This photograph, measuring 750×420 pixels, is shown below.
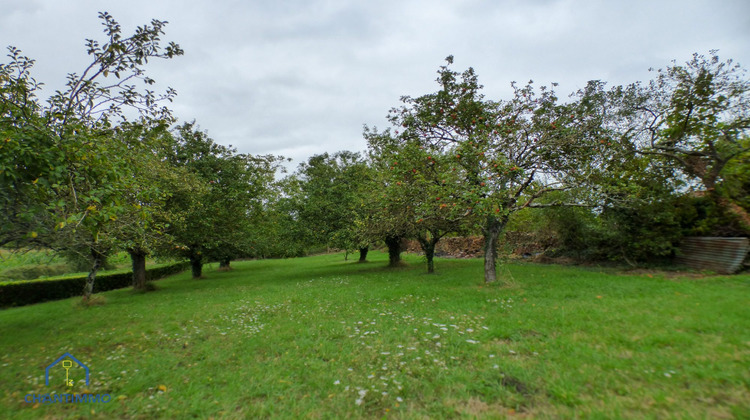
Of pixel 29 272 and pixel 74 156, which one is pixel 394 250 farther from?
pixel 29 272

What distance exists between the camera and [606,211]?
15117mm

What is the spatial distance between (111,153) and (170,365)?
4.36m

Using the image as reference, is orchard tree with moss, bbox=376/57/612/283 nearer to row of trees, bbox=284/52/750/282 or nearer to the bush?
row of trees, bbox=284/52/750/282

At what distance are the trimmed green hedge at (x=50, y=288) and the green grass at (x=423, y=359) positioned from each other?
30.4ft

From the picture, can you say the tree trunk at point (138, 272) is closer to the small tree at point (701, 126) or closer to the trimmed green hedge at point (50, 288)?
the trimmed green hedge at point (50, 288)

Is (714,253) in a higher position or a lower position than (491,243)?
lower

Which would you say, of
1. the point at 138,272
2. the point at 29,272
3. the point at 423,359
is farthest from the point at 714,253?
the point at 29,272

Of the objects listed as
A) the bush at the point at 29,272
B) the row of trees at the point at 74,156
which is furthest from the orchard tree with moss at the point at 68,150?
the bush at the point at 29,272

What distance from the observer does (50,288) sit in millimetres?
16812

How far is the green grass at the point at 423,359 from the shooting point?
3.75m

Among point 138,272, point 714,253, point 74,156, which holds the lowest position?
point 138,272

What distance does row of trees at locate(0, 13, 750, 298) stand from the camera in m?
5.94

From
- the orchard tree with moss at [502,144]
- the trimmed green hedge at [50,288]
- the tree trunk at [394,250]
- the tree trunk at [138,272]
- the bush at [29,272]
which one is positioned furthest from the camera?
the tree trunk at [394,250]

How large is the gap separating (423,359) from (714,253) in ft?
45.3
